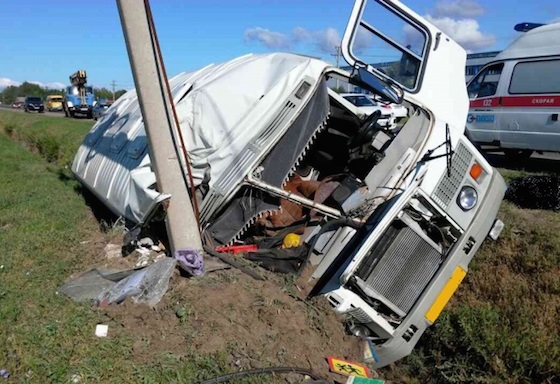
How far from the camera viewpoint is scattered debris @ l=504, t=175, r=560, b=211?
7.09 meters

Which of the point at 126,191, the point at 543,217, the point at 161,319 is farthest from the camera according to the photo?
the point at 543,217

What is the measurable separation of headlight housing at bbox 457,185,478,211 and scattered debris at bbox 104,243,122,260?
3482 mm

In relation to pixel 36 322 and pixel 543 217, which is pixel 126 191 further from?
pixel 543 217

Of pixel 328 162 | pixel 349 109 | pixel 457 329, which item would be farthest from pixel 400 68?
pixel 457 329

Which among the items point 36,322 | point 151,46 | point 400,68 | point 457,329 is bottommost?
point 36,322

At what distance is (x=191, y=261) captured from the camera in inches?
179

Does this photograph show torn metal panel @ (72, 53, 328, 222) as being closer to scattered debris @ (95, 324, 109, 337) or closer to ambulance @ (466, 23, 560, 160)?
scattered debris @ (95, 324, 109, 337)

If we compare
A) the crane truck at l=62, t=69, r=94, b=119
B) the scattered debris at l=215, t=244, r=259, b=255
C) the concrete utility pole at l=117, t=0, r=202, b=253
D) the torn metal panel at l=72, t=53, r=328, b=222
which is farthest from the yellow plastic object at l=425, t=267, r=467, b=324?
the crane truck at l=62, t=69, r=94, b=119

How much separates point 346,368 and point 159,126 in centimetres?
255

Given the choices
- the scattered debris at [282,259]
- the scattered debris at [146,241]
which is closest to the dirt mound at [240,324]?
the scattered debris at [282,259]

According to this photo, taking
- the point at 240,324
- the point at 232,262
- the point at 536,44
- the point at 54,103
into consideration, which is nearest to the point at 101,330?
the point at 240,324

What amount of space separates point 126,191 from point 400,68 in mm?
2981

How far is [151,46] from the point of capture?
4.75 meters

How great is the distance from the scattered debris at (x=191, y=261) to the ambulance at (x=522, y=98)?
300 inches
